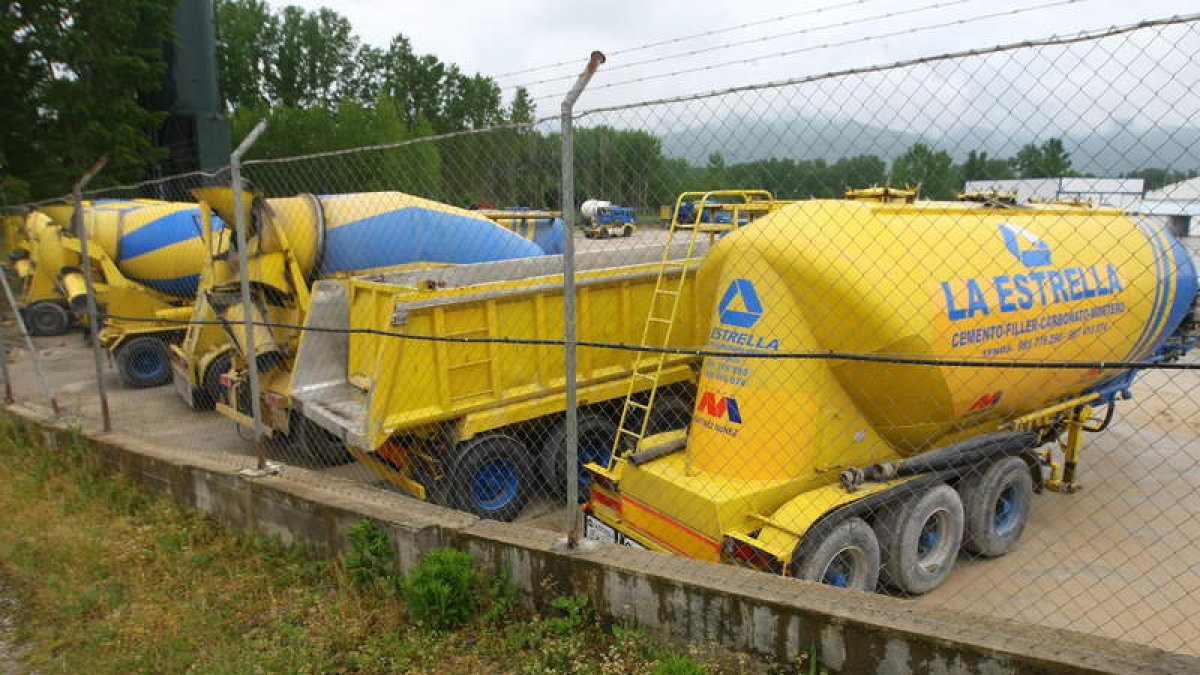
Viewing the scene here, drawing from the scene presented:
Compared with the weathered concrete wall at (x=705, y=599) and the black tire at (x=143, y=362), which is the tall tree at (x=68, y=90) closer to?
the black tire at (x=143, y=362)

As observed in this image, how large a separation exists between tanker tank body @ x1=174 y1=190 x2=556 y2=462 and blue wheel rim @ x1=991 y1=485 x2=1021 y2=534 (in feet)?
17.6

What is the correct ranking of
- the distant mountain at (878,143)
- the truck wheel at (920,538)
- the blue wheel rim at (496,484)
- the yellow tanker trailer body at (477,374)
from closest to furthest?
1. the distant mountain at (878,143)
2. the truck wheel at (920,538)
3. the yellow tanker trailer body at (477,374)
4. the blue wheel rim at (496,484)

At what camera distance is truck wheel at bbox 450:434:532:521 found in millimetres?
5910

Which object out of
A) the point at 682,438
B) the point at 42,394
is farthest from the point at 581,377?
the point at 42,394

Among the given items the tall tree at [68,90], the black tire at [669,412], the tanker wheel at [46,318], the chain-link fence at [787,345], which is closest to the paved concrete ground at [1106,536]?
the chain-link fence at [787,345]

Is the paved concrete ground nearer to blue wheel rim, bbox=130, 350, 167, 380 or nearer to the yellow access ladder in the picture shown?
the yellow access ladder

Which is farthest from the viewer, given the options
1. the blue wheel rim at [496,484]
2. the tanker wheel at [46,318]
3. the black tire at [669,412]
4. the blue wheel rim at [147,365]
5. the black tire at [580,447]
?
the tanker wheel at [46,318]

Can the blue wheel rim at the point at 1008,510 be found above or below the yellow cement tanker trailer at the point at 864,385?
below

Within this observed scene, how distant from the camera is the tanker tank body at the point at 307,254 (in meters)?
7.39

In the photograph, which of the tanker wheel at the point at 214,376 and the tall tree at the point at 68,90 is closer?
the tanker wheel at the point at 214,376

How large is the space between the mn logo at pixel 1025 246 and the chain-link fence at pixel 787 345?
0.08 ft

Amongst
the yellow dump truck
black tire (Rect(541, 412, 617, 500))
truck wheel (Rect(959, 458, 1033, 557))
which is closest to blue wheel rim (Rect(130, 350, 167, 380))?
the yellow dump truck

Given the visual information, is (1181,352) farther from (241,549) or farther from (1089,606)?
(241,549)

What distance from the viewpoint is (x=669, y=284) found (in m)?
6.87
